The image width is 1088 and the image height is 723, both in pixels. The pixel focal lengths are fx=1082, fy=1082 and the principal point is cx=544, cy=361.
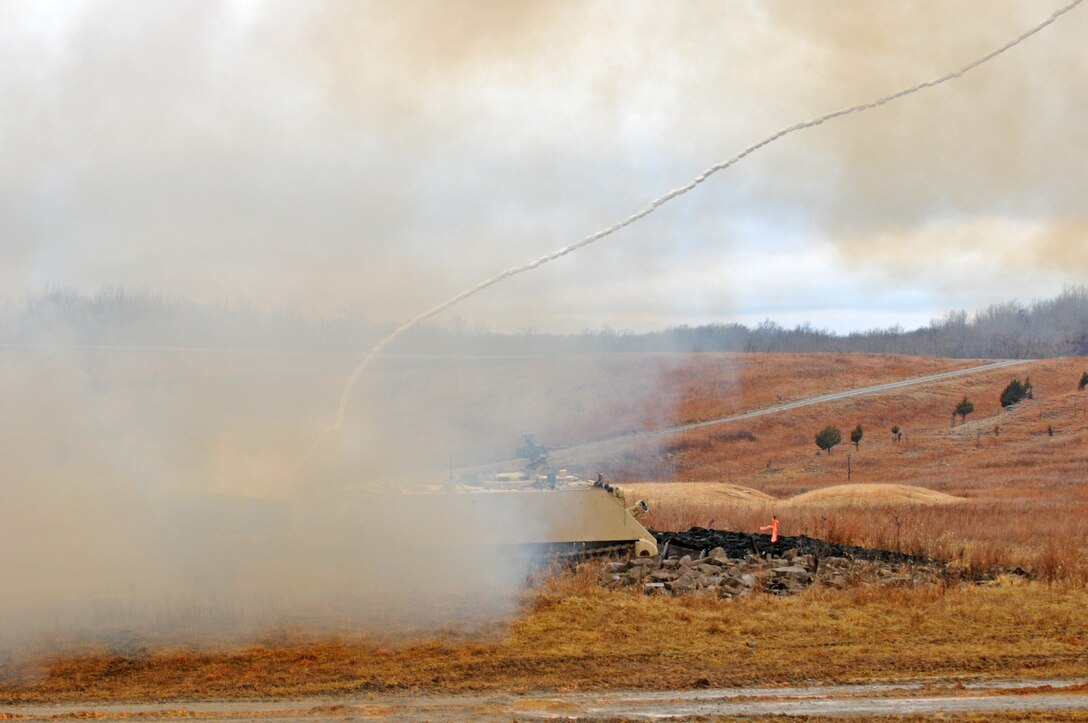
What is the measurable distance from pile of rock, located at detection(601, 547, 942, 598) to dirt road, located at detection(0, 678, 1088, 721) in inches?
215

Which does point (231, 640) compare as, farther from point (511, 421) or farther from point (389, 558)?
point (511, 421)

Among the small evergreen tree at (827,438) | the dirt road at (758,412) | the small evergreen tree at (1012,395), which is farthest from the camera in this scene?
the small evergreen tree at (1012,395)

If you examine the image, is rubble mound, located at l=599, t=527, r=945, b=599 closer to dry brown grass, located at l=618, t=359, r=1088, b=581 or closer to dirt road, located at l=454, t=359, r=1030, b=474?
dry brown grass, located at l=618, t=359, r=1088, b=581

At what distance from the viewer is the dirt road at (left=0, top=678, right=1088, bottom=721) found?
1054cm

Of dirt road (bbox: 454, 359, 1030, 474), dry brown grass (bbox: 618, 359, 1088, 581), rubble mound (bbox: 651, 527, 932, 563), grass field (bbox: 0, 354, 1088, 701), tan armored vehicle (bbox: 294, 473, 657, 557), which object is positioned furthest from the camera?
dirt road (bbox: 454, 359, 1030, 474)

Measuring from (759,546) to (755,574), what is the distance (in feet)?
9.56

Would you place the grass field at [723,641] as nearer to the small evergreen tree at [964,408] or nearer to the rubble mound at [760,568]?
the rubble mound at [760,568]

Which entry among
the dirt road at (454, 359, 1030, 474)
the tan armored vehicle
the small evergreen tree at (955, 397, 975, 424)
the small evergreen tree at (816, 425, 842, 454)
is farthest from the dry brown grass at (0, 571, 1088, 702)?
the small evergreen tree at (955, 397, 975, 424)

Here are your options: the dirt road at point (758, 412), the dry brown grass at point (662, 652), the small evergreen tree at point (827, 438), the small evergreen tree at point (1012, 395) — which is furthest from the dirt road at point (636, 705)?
the small evergreen tree at point (1012, 395)

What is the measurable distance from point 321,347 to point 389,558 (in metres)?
10.5

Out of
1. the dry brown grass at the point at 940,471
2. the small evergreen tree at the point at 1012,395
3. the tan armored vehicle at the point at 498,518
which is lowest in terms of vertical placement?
the dry brown grass at the point at 940,471

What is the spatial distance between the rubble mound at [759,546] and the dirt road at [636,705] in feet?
27.3

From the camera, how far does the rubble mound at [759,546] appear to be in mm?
19891

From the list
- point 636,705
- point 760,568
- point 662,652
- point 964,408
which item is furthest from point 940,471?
point 636,705
